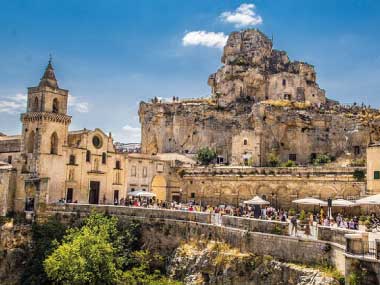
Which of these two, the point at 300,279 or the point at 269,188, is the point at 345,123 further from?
the point at 300,279

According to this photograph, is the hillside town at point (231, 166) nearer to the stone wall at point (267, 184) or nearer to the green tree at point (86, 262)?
the stone wall at point (267, 184)

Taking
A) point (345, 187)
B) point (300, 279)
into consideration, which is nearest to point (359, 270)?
point (300, 279)

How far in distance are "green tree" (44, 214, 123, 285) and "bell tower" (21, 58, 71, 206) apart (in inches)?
398

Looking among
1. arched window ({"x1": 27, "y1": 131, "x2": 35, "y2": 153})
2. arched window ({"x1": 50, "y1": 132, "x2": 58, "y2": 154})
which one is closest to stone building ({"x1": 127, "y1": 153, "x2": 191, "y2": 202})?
arched window ({"x1": 50, "y1": 132, "x2": 58, "y2": 154})

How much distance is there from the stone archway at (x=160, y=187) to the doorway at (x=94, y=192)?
8.13 meters

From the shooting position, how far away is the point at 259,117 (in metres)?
58.5

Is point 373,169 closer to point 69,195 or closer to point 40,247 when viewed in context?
point 69,195

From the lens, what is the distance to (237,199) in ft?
161

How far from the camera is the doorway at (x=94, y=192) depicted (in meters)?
46.8

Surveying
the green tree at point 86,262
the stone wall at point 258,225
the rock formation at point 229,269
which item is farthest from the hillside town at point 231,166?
the green tree at point 86,262

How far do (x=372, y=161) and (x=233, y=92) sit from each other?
3516cm

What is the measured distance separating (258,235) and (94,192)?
25.0m

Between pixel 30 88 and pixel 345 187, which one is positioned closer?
pixel 345 187

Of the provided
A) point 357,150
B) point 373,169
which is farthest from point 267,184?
point 357,150
